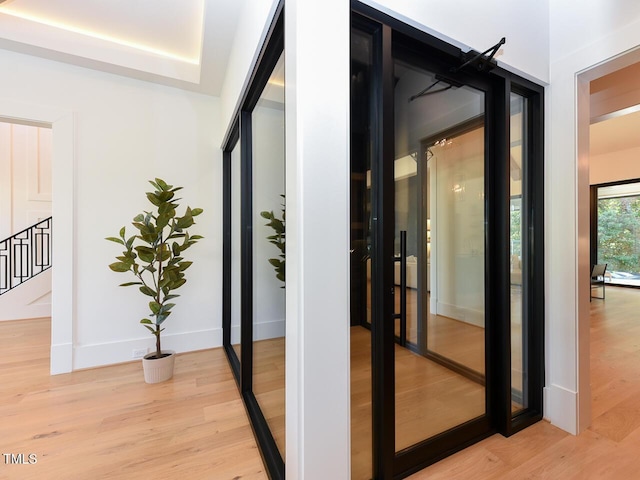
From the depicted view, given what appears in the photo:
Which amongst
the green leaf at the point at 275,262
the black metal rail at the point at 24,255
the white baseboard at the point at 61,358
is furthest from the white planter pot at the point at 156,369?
the black metal rail at the point at 24,255

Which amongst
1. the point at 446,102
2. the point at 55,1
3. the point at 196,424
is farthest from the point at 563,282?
the point at 55,1

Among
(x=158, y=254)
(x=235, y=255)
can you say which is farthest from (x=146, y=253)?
(x=235, y=255)

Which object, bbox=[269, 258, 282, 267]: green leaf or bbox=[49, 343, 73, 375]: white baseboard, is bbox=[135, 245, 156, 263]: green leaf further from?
bbox=[269, 258, 282, 267]: green leaf

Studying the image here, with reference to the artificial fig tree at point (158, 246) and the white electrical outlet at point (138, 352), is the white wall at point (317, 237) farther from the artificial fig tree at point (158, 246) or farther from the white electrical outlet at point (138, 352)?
the white electrical outlet at point (138, 352)

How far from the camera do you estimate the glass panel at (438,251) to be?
5.22 ft

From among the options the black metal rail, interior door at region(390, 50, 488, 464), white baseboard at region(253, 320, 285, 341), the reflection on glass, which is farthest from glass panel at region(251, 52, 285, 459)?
the black metal rail

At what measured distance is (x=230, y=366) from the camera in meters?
2.77

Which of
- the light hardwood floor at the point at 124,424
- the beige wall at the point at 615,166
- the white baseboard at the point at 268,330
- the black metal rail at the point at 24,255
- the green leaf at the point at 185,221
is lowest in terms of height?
the light hardwood floor at the point at 124,424

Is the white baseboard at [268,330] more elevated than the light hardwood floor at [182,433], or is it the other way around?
the white baseboard at [268,330]

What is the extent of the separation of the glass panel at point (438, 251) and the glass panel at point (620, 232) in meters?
6.71

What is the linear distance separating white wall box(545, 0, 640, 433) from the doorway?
0.26ft

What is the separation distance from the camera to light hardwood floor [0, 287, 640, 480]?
1521 millimetres

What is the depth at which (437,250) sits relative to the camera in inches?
75.8

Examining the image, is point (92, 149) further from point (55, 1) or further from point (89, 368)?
point (89, 368)
